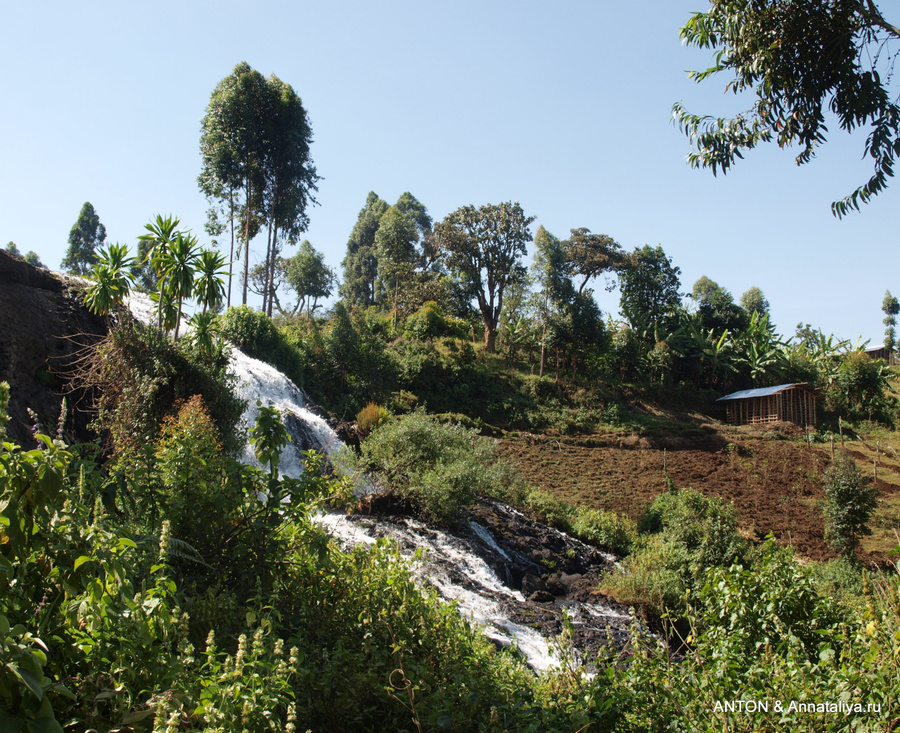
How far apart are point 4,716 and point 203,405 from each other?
977cm

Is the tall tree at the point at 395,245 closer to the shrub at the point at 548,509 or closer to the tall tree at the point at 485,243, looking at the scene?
the tall tree at the point at 485,243

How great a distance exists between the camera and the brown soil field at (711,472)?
54.8 feet

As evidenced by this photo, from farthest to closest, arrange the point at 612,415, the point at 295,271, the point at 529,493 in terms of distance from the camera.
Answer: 1. the point at 295,271
2. the point at 612,415
3. the point at 529,493

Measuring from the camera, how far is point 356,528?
37.3ft

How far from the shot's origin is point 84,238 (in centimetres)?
4594

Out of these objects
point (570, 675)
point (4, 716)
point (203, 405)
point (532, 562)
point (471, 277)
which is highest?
point (471, 277)

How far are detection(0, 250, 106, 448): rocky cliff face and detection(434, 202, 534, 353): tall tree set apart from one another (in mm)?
21287

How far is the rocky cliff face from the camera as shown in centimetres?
1091

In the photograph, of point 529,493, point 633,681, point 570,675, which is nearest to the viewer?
point 633,681

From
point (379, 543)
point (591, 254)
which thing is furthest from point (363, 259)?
point (379, 543)

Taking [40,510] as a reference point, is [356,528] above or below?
below

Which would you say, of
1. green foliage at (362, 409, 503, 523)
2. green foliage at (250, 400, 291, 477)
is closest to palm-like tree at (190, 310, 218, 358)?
green foliage at (362, 409, 503, 523)

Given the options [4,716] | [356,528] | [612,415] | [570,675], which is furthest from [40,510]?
[612,415]

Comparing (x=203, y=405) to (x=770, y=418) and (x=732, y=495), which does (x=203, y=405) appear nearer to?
(x=732, y=495)
